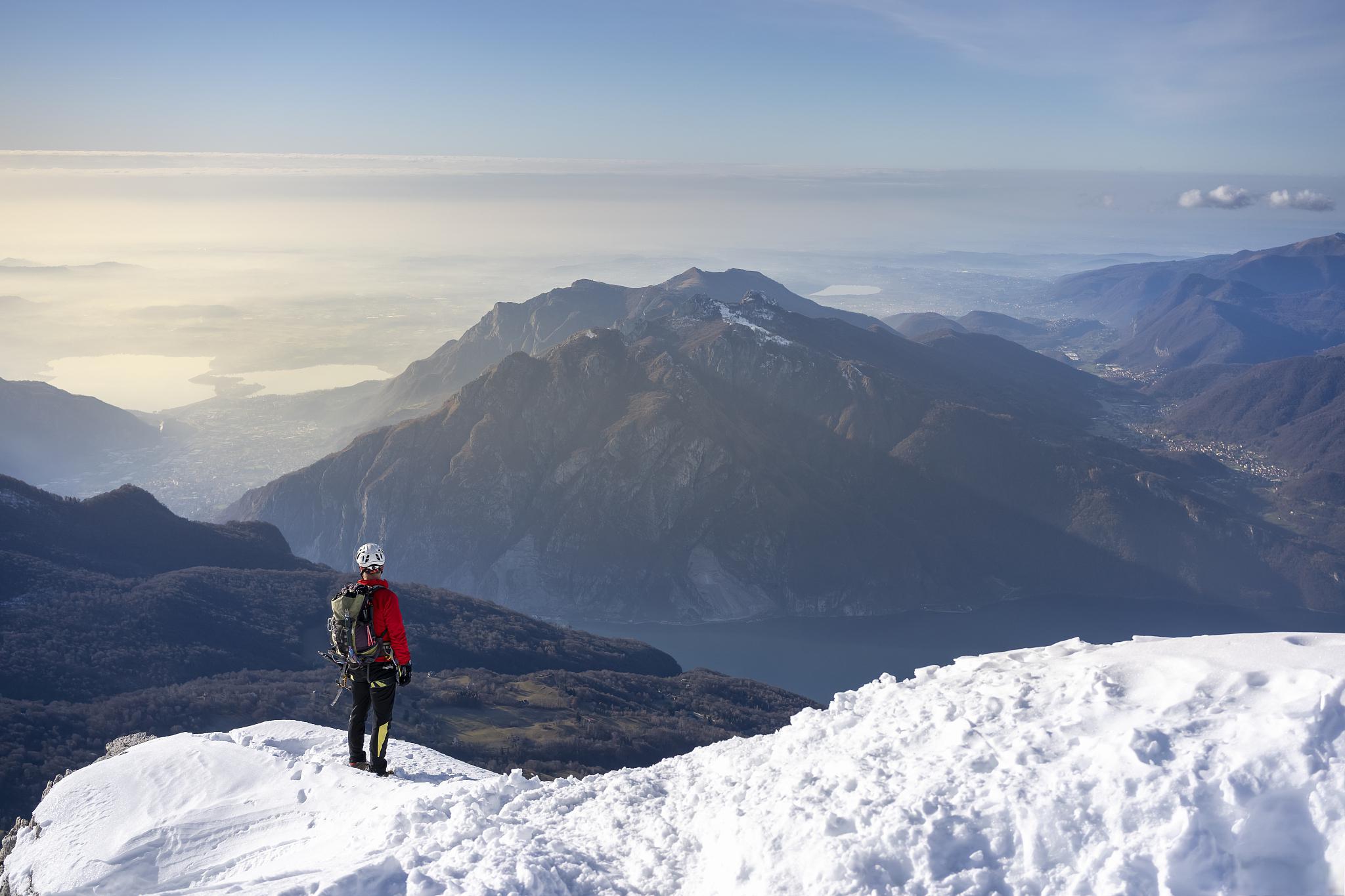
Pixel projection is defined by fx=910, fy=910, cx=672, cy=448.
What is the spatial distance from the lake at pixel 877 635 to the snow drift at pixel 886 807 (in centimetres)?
14461

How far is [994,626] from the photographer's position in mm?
192000

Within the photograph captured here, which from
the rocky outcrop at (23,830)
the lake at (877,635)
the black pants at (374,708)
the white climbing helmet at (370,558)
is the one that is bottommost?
the lake at (877,635)

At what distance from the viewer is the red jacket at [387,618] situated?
1552 centimetres

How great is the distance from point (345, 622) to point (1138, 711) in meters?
12.4

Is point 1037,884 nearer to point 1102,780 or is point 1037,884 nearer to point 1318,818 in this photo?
point 1102,780

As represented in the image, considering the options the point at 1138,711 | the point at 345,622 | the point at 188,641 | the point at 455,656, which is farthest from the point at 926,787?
the point at 455,656

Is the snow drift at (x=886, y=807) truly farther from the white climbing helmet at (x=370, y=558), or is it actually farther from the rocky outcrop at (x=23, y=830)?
the white climbing helmet at (x=370, y=558)

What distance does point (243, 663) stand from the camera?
91.9 m

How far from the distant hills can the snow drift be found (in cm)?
3786

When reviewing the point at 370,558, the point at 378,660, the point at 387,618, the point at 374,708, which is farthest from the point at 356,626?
the point at 374,708

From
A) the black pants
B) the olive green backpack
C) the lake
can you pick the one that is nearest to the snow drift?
the black pants

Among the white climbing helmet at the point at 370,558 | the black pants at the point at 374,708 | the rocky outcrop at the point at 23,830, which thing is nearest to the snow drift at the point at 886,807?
the rocky outcrop at the point at 23,830

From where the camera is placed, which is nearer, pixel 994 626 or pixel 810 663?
pixel 810 663

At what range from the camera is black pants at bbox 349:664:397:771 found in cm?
1612
